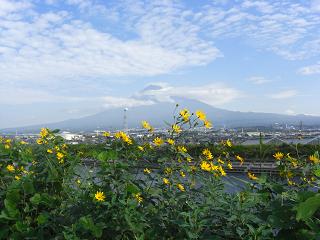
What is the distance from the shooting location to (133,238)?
6.07 ft

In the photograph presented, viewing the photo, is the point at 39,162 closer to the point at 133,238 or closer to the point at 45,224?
the point at 45,224

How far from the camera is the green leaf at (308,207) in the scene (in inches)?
49.6

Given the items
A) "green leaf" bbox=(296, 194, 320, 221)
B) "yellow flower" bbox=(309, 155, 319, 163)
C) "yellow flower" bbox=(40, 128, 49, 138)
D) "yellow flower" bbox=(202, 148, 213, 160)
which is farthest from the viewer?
"yellow flower" bbox=(40, 128, 49, 138)

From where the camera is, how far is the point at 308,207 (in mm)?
1270

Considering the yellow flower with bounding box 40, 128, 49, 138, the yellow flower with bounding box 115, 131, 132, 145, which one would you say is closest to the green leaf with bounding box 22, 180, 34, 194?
the yellow flower with bounding box 40, 128, 49, 138

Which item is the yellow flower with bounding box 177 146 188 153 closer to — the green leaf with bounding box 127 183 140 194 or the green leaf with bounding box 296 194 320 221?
the green leaf with bounding box 127 183 140 194

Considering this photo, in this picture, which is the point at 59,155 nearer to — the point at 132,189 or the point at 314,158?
the point at 132,189

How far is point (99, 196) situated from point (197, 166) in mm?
584

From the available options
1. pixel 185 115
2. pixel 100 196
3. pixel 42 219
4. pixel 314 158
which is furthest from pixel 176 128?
pixel 42 219

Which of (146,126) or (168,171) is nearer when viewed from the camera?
(168,171)

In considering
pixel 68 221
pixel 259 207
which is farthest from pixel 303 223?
pixel 68 221

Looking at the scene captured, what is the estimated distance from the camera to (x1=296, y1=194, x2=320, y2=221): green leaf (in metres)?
1.26

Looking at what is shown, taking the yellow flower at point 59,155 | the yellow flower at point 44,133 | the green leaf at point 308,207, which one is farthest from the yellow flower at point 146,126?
the green leaf at point 308,207

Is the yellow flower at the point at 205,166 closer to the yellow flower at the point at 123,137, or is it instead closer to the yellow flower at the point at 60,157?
the yellow flower at the point at 123,137
